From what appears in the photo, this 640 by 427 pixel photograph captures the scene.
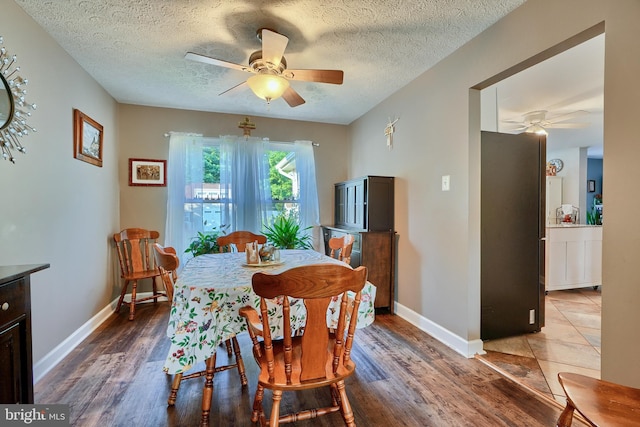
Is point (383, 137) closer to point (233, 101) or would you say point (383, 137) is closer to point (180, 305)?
point (233, 101)

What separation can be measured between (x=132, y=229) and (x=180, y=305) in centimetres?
253

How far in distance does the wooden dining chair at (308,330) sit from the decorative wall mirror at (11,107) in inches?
68.5

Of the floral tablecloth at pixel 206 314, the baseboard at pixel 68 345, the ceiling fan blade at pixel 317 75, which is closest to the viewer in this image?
the floral tablecloth at pixel 206 314

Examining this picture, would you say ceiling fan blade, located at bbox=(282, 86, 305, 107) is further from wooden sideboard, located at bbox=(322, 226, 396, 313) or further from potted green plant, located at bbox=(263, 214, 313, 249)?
potted green plant, located at bbox=(263, 214, 313, 249)

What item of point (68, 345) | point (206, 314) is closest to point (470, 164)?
point (206, 314)

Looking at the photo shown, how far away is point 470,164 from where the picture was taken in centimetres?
232

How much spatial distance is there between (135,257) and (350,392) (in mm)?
2849

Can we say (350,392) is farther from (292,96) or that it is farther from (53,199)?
(53,199)

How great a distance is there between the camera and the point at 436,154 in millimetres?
2678

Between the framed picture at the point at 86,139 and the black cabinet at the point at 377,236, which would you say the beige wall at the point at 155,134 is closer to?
the framed picture at the point at 86,139

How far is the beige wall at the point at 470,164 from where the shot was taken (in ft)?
4.59

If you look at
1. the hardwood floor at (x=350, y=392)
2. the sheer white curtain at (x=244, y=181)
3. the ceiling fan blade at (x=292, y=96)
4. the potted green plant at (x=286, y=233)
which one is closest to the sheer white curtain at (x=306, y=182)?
the potted green plant at (x=286, y=233)

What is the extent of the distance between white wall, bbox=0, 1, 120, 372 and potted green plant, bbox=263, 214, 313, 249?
186 centimetres

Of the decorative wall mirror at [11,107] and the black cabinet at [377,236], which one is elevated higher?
the decorative wall mirror at [11,107]
